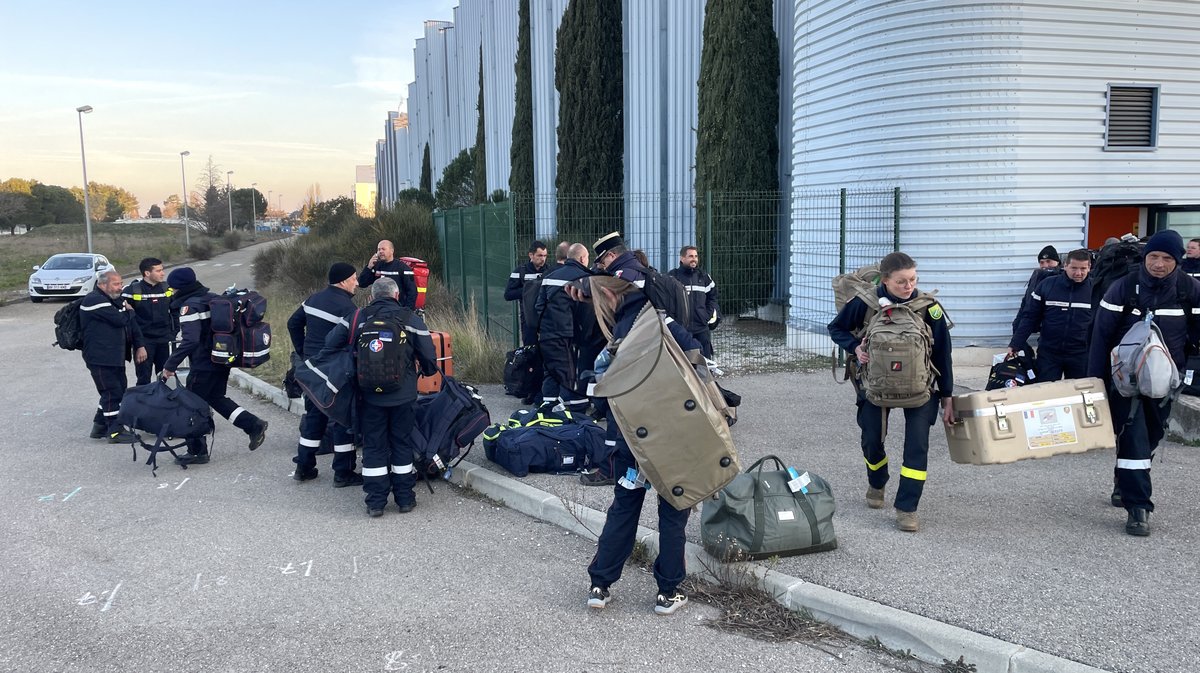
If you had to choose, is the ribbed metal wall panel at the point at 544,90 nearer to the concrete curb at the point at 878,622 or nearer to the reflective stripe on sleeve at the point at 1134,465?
the concrete curb at the point at 878,622

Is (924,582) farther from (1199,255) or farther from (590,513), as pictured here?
(1199,255)

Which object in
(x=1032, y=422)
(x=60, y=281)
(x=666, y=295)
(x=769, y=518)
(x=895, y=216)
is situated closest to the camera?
(x=769, y=518)

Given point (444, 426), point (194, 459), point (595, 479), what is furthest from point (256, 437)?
point (595, 479)

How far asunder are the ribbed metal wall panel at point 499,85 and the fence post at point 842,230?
21.5 metres

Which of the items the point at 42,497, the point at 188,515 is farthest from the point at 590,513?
the point at 42,497

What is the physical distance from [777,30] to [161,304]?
1225 centimetres

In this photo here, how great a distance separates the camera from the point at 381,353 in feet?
20.1

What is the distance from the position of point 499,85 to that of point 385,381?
31.4 metres

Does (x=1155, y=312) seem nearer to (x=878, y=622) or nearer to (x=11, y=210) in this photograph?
(x=878, y=622)

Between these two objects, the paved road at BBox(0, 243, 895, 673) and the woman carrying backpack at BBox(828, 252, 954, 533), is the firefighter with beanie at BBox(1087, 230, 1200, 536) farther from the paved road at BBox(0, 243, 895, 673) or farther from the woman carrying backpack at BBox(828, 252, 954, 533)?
the paved road at BBox(0, 243, 895, 673)

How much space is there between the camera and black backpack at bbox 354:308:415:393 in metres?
6.12

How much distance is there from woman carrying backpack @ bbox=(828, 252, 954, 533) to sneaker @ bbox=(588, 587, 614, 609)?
6.68ft

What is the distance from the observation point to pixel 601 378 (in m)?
4.32

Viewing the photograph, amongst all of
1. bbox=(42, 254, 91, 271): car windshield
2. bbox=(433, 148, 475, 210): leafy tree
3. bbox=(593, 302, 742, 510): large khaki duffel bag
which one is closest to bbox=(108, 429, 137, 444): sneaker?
bbox=(593, 302, 742, 510): large khaki duffel bag
